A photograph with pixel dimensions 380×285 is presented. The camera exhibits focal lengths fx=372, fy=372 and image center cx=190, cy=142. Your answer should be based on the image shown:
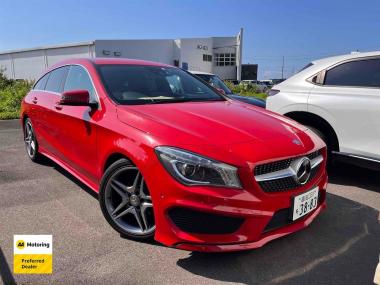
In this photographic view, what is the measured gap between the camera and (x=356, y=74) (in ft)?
14.9

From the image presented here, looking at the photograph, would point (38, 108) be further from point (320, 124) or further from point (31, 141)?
point (320, 124)

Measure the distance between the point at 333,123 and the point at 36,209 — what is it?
11.6 feet

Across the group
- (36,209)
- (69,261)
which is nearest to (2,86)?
(36,209)

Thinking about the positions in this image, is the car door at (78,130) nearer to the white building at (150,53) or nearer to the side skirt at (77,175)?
the side skirt at (77,175)

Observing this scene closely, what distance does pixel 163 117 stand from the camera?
10.1ft

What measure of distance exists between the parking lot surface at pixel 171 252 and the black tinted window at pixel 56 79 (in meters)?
1.34

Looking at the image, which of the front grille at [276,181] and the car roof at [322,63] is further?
the car roof at [322,63]

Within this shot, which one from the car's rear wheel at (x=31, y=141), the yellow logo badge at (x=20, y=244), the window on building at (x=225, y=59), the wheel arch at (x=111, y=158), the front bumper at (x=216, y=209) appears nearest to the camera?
the front bumper at (x=216, y=209)

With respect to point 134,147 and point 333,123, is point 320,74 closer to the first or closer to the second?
point 333,123

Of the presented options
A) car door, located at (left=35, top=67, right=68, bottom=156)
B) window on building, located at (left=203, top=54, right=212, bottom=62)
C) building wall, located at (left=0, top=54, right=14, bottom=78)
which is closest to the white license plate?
car door, located at (left=35, top=67, right=68, bottom=156)

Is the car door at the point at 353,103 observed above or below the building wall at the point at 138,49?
below

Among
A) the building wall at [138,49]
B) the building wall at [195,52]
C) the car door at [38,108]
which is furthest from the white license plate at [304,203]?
the building wall at [195,52]

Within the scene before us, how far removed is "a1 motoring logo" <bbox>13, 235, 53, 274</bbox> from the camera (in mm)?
2678

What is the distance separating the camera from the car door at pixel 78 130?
11.6 ft
